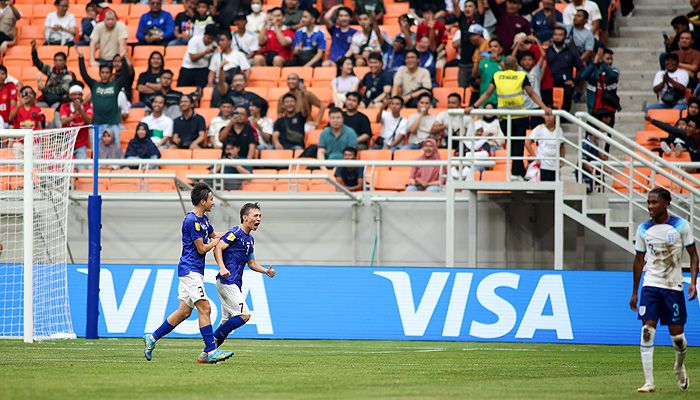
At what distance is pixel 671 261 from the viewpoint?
11.6 meters

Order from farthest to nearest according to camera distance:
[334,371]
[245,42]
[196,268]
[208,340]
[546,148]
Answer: [245,42] → [546,148] → [196,268] → [208,340] → [334,371]

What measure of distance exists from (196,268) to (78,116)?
10761 mm

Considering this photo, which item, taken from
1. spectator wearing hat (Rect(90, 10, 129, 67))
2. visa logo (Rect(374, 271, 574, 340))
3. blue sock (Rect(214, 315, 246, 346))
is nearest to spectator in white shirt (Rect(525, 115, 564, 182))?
visa logo (Rect(374, 271, 574, 340))

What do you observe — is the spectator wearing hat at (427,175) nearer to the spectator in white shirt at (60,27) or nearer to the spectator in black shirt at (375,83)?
the spectator in black shirt at (375,83)

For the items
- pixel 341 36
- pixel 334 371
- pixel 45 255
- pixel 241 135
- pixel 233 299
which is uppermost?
pixel 341 36

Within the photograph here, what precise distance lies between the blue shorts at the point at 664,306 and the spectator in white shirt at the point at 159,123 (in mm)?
13663

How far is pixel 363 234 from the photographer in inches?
845

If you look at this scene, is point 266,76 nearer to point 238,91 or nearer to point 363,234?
point 238,91

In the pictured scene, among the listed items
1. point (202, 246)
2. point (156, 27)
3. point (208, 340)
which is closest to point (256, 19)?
point (156, 27)

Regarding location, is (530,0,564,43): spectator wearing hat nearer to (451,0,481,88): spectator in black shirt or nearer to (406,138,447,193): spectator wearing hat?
(451,0,481,88): spectator in black shirt

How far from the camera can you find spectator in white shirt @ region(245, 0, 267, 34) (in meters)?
25.6

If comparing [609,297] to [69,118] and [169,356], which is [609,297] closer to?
[169,356]

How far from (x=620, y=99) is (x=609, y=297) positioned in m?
7.57

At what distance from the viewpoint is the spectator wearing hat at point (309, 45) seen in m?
24.8
